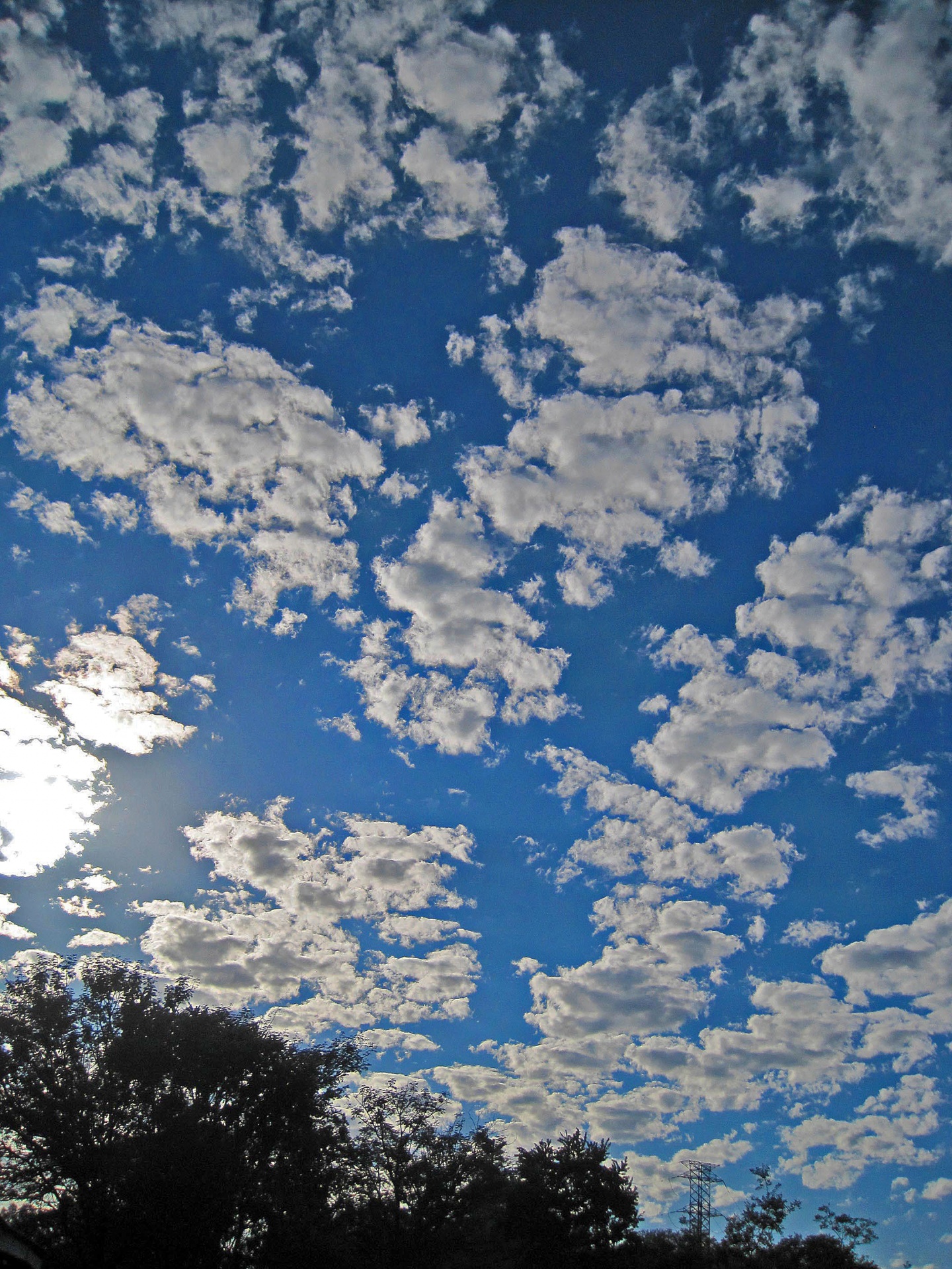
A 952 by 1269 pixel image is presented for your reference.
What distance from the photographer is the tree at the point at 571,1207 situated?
44312 millimetres

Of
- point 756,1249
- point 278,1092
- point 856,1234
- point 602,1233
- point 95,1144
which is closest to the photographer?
point 95,1144

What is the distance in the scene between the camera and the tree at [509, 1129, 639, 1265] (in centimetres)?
4431

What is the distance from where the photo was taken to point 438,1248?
42031mm

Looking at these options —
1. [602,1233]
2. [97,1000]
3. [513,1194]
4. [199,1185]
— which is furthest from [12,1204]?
[602,1233]

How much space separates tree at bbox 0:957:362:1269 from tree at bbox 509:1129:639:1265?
488 inches

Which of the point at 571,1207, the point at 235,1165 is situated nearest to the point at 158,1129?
the point at 235,1165

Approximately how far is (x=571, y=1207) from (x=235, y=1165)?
22.7 meters

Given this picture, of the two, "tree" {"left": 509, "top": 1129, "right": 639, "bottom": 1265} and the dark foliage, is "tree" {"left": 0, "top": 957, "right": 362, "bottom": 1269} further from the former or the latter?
"tree" {"left": 509, "top": 1129, "right": 639, "bottom": 1265}

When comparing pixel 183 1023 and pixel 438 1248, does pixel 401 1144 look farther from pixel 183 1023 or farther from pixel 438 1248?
pixel 183 1023

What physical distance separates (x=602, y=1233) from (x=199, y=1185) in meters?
26.3

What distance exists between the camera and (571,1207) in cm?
4575

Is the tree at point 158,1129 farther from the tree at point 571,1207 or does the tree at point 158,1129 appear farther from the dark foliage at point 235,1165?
the tree at point 571,1207

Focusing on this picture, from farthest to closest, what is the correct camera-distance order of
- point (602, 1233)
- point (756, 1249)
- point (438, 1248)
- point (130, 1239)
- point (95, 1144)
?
point (756, 1249), point (602, 1233), point (438, 1248), point (95, 1144), point (130, 1239)

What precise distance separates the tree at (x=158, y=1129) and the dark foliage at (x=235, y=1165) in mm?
81
